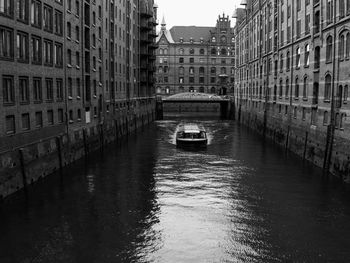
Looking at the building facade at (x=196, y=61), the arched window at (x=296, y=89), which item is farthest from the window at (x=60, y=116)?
the building facade at (x=196, y=61)

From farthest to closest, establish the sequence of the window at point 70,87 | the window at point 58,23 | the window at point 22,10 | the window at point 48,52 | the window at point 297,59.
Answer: the window at point 297,59
the window at point 70,87
the window at point 58,23
the window at point 48,52
the window at point 22,10

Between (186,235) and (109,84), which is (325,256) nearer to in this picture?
(186,235)

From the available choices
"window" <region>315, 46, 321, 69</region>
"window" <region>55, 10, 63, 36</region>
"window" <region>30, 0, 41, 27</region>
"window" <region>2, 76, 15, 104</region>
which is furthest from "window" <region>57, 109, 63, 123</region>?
"window" <region>315, 46, 321, 69</region>

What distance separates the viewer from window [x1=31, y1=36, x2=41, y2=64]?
95.1 feet

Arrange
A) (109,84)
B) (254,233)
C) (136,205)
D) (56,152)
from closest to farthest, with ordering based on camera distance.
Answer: (254,233) < (136,205) < (56,152) < (109,84)

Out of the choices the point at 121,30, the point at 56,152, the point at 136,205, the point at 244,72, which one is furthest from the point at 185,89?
the point at 136,205

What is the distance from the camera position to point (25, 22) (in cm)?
2728

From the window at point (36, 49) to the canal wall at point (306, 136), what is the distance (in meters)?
21.2

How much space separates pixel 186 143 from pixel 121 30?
2265 centimetres

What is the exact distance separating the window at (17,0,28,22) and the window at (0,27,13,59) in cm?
173

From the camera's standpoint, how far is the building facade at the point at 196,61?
395ft

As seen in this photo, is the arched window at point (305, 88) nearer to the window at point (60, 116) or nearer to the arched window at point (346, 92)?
the arched window at point (346, 92)

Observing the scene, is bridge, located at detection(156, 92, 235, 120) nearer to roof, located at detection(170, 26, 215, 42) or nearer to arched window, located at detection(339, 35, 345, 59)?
roof, located at detection(170, 26, 215, 42)

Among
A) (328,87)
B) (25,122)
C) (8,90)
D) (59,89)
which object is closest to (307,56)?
(328,87)
